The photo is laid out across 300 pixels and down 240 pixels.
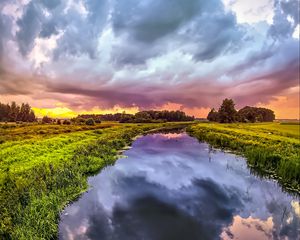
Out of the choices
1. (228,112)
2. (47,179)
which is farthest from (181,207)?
(228,112)

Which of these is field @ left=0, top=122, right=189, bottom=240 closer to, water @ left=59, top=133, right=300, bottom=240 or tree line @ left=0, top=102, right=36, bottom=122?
water @ left=59, top=133, right=300, bottom=240

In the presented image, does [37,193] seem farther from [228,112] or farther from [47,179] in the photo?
[228,112]

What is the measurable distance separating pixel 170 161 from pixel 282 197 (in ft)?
50.0

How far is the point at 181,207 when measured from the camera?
16.4 m

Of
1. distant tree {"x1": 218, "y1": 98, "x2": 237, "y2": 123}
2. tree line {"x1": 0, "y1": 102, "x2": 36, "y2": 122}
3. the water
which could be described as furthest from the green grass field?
tree line {"x1": 0, "y1": 102, "x2": 36, "y2": 122}

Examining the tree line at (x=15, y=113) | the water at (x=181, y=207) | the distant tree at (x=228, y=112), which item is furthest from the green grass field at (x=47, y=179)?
the tree line at (x=15, y=113)

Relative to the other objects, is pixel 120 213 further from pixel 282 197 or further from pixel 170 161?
pixel 170 161

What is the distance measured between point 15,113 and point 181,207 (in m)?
138

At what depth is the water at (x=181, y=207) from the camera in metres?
12.9

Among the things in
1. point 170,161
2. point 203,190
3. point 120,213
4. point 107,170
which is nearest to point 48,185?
point 120,213

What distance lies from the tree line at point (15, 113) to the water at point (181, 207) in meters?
127

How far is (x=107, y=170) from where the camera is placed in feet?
81.1

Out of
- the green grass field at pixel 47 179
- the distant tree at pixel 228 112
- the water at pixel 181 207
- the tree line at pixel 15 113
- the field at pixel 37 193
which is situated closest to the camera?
the field at pixel 37 193

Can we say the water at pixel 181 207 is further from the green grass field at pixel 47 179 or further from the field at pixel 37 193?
the green grass field at pixel 47 179
